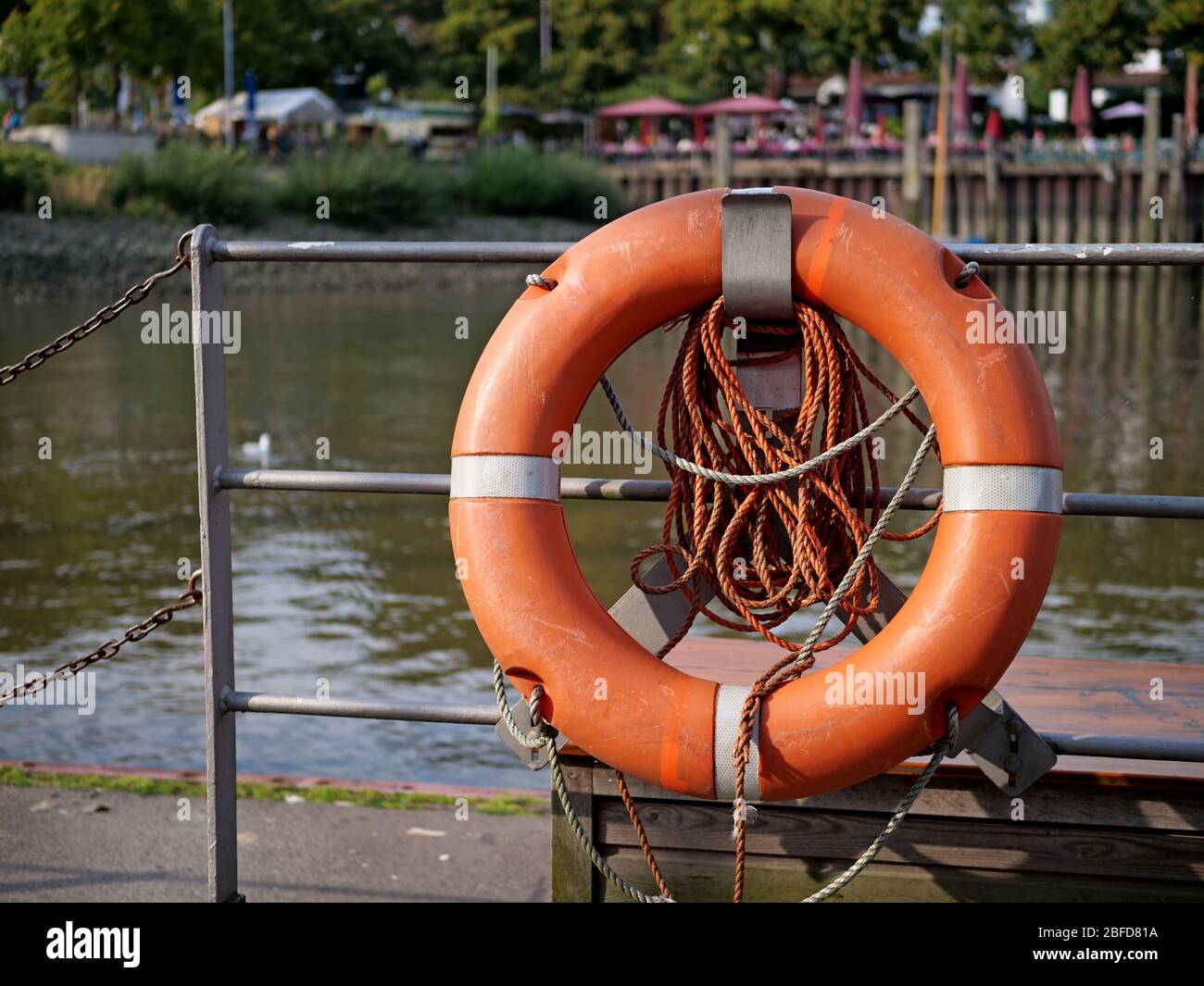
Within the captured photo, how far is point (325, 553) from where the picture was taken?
777 cm

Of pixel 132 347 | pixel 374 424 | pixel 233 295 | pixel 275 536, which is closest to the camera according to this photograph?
pixel 275 536

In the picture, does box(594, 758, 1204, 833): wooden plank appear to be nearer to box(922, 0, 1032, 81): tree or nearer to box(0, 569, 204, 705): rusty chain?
box(0, 569, 204, 705): rusty chain

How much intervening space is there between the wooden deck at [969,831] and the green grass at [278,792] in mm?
922

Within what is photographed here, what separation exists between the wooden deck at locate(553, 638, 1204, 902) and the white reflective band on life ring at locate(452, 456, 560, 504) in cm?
Answer: 41

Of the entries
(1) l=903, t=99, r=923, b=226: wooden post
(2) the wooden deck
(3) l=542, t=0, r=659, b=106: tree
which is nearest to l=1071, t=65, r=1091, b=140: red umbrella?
(1) l=903, t=99, r=923, b=226: wooden post

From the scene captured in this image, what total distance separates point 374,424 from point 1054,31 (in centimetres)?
3434

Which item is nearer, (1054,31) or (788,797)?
(788,797)

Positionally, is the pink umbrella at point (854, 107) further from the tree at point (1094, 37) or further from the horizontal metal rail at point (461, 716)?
the horizontal metal rail at point (461, 716)

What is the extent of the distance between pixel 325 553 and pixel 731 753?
5.99 meters

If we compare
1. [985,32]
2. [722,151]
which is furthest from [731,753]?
[985,32]

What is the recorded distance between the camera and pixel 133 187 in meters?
31.3

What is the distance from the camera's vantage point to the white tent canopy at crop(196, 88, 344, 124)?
39.7 m

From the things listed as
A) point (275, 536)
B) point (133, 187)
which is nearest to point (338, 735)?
point (275, 536)

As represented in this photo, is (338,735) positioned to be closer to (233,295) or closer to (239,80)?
(233,295)
